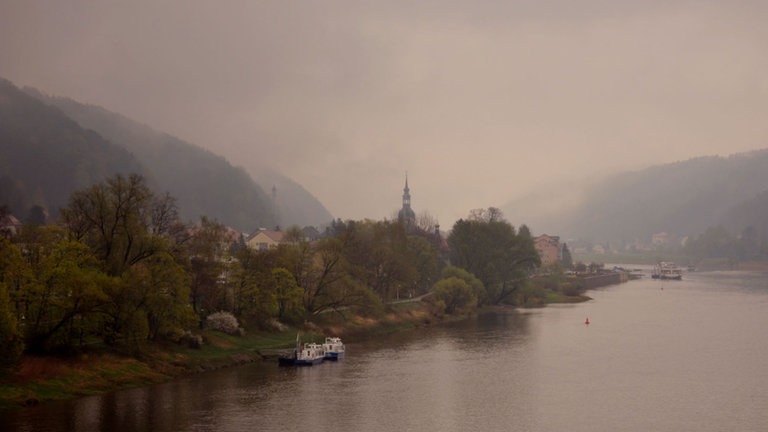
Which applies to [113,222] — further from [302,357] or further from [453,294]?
[453,294]

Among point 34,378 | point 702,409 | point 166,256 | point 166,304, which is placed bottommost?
point 702,409

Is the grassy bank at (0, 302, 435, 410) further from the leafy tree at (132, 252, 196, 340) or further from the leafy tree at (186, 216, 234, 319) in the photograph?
the leafy tree at (186, 216, 234, 319)

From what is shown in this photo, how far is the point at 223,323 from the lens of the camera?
93562 mm

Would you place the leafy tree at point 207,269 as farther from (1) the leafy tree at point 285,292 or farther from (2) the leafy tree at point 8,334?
(2) the leafy tree at point 8,334

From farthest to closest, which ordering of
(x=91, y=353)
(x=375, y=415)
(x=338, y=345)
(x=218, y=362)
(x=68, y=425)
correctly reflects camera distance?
(x=338, y=345) < (x=218, y=362) < (x=91, y=353) < (x=375, y=415) < (x=68, y=425)

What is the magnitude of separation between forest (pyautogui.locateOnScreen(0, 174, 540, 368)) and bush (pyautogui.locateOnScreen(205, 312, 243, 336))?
21 centimetres

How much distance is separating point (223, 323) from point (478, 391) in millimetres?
34939

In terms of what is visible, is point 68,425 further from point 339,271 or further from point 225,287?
point 339,271

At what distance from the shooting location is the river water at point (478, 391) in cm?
6059

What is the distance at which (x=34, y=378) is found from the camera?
65250mm

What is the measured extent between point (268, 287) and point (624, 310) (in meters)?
85.8

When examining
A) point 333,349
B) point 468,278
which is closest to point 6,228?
point 333,349

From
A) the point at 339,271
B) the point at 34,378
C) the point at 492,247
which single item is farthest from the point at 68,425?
the point at 492,247

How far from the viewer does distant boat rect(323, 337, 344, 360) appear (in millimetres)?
92750
